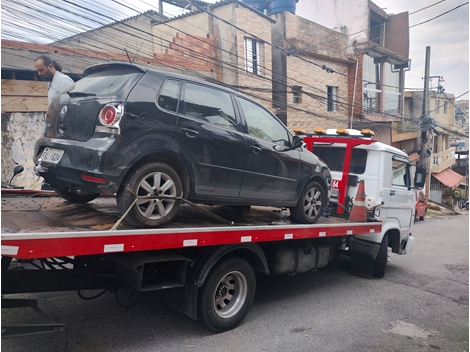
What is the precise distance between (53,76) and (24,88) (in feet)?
17.9

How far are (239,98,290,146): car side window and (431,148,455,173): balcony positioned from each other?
26459 mm

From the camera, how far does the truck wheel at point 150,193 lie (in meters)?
3.54

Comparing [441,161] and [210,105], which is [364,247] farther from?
[441,161]

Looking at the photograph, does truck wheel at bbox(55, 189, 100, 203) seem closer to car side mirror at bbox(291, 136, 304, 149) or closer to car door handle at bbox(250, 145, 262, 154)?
car door handle at bbox(250, 145, 262, 154)

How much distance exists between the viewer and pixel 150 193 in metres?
3.68

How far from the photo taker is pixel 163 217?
3807mm

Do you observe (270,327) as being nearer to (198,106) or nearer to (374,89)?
(198,106)

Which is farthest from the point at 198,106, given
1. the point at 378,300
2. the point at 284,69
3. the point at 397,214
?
the point at 284,69

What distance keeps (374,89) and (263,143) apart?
806 inches

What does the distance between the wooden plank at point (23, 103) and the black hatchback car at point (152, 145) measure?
6.40 metres

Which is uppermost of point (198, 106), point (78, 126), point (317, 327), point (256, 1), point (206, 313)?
point (256, 1)

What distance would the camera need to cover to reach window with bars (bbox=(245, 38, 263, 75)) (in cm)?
1570

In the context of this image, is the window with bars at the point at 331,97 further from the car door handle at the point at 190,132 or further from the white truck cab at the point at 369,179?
the car door handle at the point at 190,132

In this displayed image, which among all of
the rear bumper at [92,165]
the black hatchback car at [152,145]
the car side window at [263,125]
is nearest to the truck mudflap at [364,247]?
the car side window at [263,125]
